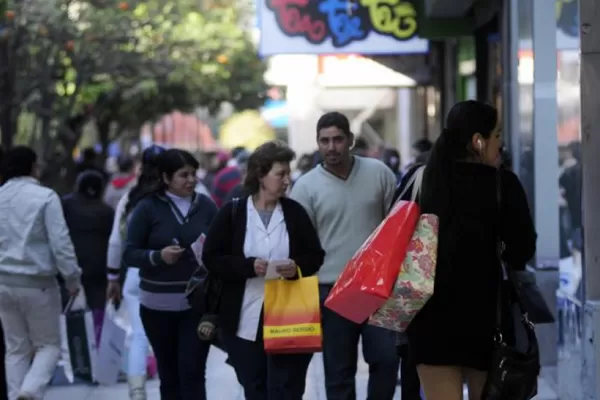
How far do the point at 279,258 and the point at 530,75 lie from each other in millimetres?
3846

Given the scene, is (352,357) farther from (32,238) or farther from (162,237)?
(32,238)

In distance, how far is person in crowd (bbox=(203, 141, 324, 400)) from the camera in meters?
6.62

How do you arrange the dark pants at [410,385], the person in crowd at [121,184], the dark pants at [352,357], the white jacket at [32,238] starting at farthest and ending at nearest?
the person in crowd at [121,184] < the white jacket at [32,238] < the dark pants at [352,357] < the dark pants at [410,385]

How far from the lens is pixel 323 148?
7461 millimetres

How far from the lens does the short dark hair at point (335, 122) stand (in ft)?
24.3

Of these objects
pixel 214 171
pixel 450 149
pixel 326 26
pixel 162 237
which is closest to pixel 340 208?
pixel 162 237

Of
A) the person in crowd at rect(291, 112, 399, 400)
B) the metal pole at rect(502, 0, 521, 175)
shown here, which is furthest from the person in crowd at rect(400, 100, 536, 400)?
the metal pole at rect(502, 0, 521, 175)

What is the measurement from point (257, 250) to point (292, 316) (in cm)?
39

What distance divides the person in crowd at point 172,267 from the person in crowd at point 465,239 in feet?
8.35

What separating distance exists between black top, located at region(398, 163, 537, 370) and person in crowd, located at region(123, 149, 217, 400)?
8.44 ft

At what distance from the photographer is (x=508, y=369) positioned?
5.11 metres

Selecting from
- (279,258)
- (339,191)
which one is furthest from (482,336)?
(339,191)

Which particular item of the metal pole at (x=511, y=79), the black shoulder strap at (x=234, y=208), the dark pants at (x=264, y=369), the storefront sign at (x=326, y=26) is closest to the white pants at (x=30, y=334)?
the dark pants at (x=264, y=369)

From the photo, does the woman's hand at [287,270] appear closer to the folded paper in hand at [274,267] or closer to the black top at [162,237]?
the folded paper in hand at [274,267]
